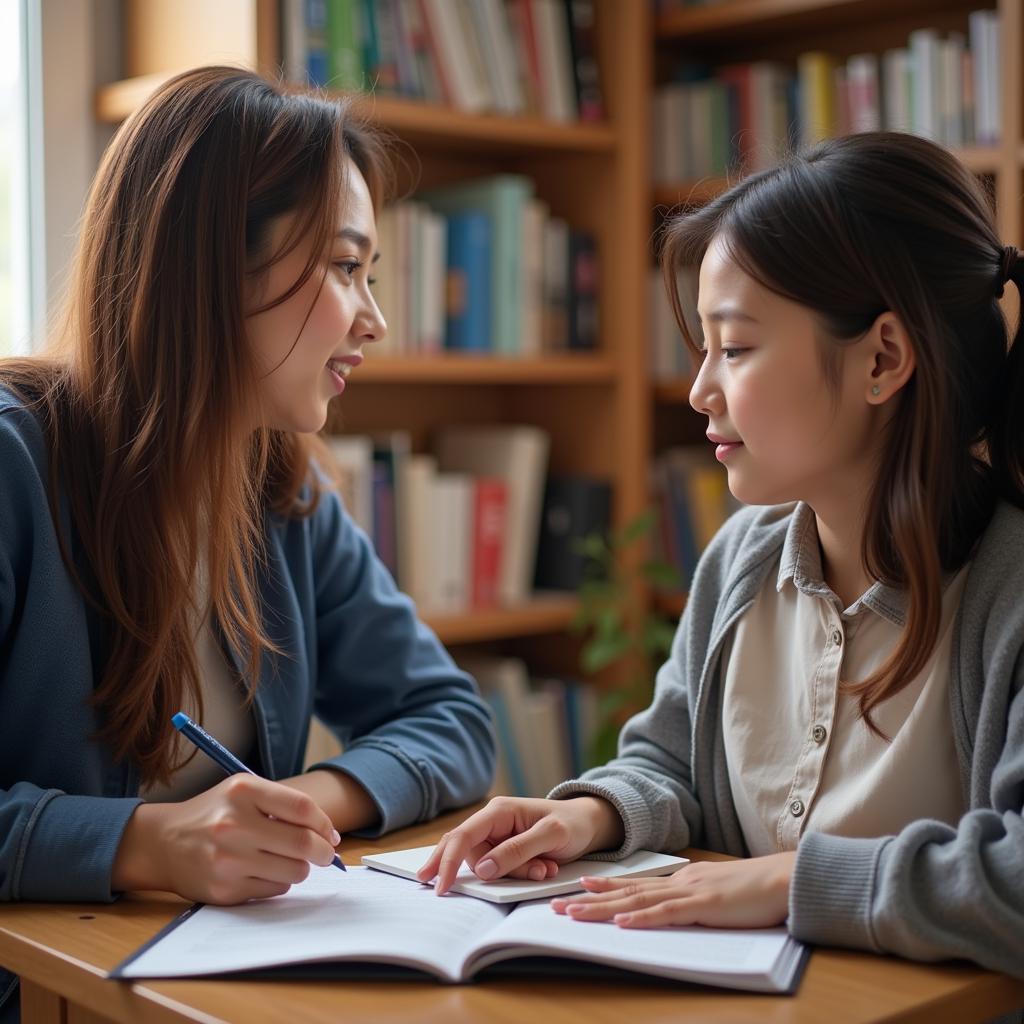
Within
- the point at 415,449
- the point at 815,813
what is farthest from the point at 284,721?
the point at 415,449

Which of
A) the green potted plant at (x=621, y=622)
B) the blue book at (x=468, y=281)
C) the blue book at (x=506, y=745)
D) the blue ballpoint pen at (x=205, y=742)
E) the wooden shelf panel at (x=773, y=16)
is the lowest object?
the blue book at (x=506, y=745)

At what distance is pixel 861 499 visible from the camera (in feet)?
4.16

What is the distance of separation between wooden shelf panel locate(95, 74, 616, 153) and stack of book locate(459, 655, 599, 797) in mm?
1026

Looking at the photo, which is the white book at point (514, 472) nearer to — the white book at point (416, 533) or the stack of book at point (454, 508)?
the stack of book at point (454, 508)

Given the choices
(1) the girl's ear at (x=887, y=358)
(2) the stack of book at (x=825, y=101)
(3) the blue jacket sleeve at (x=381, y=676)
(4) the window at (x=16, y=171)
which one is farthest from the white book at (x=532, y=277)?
(1) the girl's ear at (x=887, y=358)

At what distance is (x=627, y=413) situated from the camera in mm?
2893

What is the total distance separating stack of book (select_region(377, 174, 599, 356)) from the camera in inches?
103

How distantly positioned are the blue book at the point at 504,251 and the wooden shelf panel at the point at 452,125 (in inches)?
3.7

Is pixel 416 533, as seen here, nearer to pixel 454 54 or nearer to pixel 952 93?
pixel 454 54

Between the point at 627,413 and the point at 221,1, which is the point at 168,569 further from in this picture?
the point at 627,413

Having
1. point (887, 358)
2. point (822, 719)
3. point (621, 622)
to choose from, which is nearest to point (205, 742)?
point (822, 719)

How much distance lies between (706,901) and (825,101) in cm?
209

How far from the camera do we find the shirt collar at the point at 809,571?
124 cm

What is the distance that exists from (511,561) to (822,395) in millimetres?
1655
